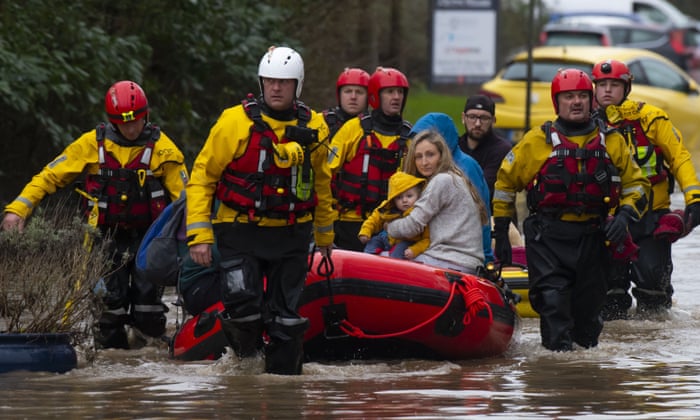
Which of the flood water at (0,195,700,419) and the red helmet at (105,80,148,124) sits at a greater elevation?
the red helmet at (105,80,148,124)

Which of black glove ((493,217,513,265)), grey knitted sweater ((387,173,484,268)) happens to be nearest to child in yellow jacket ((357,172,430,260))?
grey knitted sweater ((387,173,484,268))

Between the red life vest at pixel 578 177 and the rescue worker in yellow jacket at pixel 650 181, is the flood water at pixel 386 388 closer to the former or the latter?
the red life vest at pixel 578 177

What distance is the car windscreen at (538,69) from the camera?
77.7ft

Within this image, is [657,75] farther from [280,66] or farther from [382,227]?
[280,66]

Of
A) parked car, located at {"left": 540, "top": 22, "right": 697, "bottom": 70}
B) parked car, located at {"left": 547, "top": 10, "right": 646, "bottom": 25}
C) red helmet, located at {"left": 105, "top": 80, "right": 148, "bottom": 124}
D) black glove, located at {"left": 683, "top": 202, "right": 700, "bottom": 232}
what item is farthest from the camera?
parked car, located at {"left": 547, "top": 10, "right": 646, "bottom": 25}

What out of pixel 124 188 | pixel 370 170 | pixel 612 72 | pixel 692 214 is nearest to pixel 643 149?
pixel 612 72

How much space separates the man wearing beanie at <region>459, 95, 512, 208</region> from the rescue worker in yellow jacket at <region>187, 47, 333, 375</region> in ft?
12.7

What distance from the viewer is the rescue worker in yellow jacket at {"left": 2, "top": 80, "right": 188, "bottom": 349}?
33.7ft

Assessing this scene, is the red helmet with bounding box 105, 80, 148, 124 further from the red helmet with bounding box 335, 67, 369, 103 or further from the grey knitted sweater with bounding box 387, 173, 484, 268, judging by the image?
the red helmet with bounding box 335, 67, 369, 103

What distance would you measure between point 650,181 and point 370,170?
194 cm

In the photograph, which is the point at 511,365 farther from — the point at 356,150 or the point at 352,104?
the point at 352,104

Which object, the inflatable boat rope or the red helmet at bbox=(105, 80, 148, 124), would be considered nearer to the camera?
the inflatable boat rope

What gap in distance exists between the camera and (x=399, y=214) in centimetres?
1068

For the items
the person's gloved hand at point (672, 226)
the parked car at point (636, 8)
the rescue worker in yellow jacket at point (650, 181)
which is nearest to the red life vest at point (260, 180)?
the rescue worker in yellow jacket at point (650, 181)
